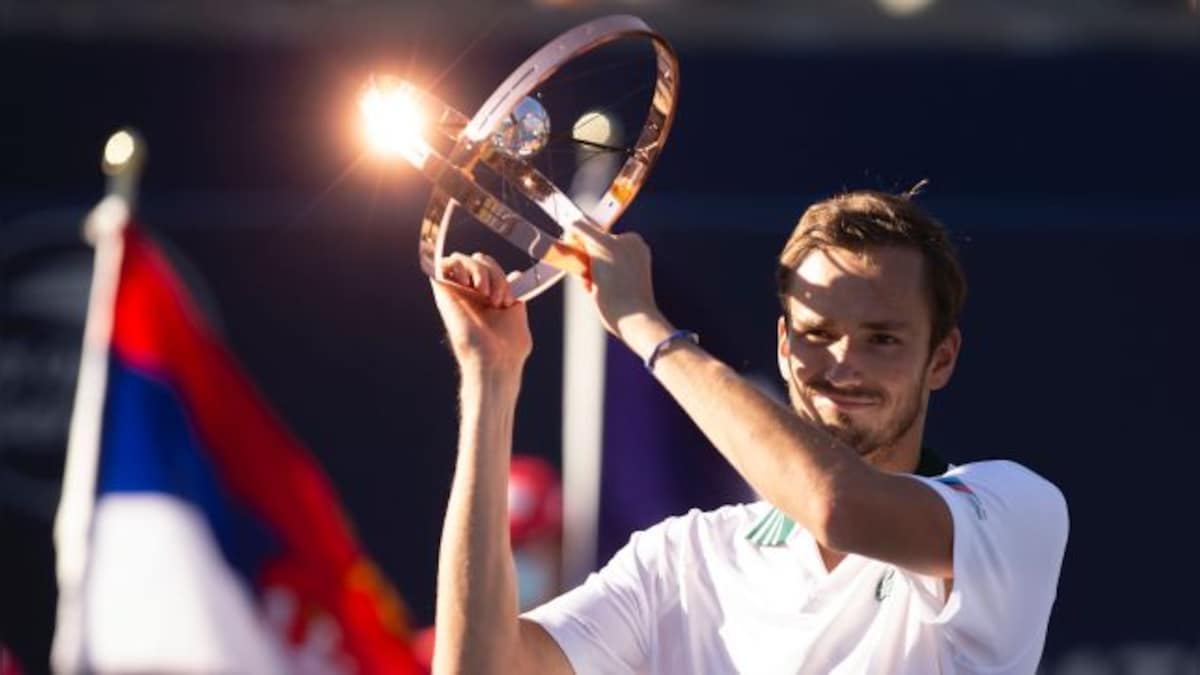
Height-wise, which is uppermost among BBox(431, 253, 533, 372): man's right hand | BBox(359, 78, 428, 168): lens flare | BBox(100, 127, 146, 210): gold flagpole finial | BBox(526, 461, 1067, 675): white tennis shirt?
BBox(100, 127, 146, 210): gold flagpole finial

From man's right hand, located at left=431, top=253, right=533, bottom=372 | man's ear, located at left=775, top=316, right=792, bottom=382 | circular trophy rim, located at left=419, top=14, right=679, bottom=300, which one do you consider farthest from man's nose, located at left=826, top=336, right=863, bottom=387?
man's right hand, located at left=431, top=253, right=533, bottom=372

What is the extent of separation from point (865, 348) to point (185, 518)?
3.68 metres

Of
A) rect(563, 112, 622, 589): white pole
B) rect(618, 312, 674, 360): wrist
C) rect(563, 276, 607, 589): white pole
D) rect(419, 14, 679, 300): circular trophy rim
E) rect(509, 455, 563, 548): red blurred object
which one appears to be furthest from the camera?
rect(563, 276, 607, 589): white pole

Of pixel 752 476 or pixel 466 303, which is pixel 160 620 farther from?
pixel 752 476

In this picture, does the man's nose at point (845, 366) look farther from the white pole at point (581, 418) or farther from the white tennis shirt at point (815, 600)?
the white pole at point (581, 418)

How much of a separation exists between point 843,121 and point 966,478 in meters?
5.63

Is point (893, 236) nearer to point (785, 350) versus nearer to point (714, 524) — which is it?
point (785, 350)

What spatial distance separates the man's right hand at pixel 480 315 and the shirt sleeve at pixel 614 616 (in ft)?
1.22

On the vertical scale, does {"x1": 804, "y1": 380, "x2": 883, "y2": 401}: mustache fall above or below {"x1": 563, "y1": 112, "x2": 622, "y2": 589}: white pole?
below

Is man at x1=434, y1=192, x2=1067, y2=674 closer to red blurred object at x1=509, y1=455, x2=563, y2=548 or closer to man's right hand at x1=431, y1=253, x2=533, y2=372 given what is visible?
man's right hand at x1=431, y1=253, x2=533, y2=372

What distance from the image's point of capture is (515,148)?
399 centimetres

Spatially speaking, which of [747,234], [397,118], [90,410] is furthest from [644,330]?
[747,234]

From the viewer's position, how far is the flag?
7.30 meters

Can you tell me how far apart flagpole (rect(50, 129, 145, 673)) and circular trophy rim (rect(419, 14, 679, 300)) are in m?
3.11
